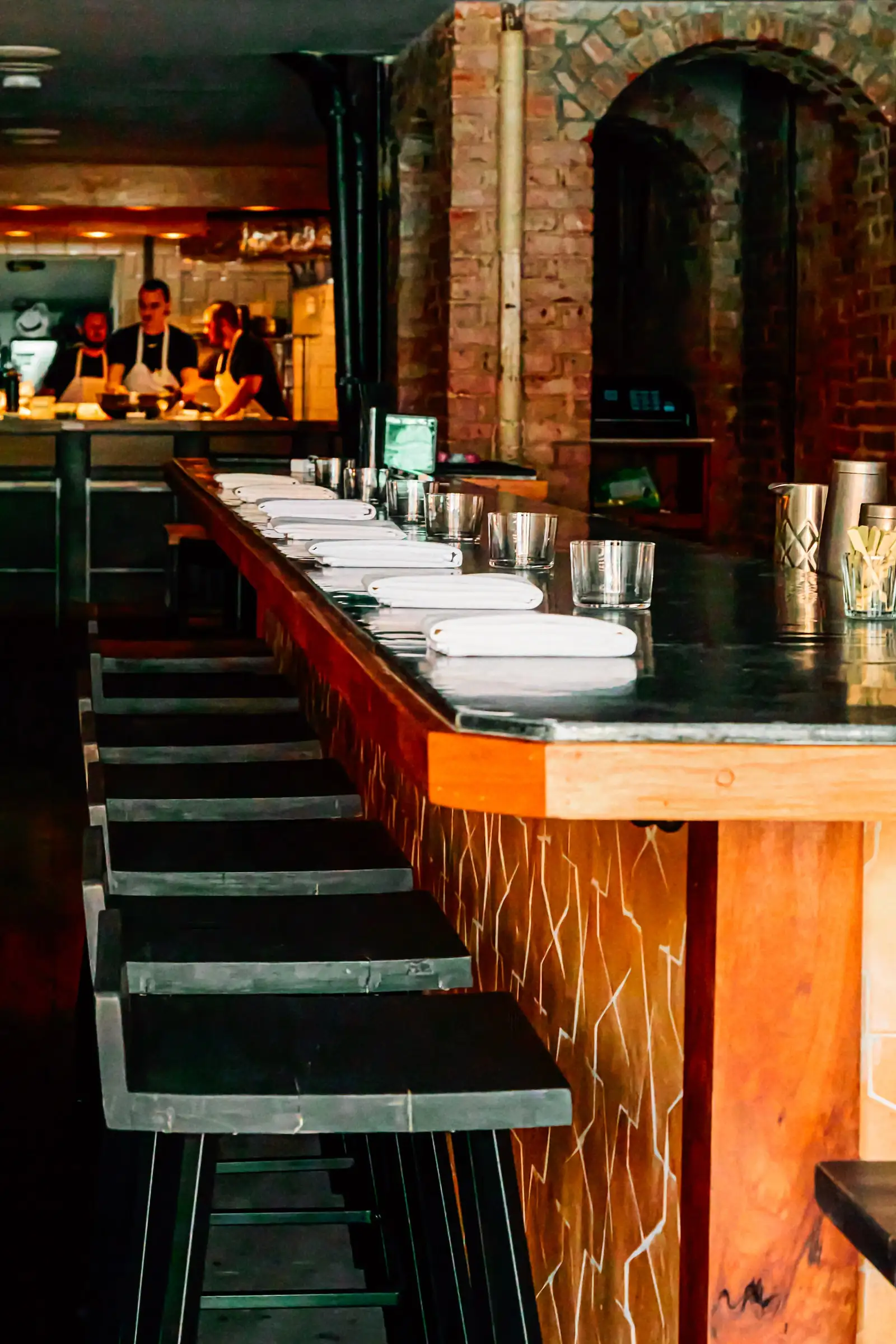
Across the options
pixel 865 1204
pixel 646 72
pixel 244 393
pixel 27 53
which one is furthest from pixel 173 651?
pixel 244 393

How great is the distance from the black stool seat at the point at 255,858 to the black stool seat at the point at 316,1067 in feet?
1.46

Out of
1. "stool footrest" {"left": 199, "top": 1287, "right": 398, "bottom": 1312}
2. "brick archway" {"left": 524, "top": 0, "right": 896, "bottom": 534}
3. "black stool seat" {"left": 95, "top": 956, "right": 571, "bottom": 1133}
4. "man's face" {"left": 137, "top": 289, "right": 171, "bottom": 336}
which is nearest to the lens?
"black stool seat" {"left": 95, "top": 956, "right": 571, "bottom": 1133}

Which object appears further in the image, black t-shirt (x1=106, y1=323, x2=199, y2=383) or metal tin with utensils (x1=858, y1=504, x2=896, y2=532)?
black t-shirt (x1=106, y1=323, x2=199, y2=383)

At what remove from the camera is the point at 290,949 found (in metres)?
1.72

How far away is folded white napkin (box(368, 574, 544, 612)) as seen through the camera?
1.65m

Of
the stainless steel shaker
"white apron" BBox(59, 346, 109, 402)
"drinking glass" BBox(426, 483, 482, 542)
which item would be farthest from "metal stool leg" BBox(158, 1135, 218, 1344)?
"white apron" BBox(59, 346, 109, 402)

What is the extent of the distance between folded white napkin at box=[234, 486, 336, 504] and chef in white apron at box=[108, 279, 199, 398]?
26.5 feet

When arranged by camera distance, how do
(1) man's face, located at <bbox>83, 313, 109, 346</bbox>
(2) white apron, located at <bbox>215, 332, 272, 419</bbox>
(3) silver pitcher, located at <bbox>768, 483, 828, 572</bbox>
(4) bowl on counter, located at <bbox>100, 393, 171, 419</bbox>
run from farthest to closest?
(1) man's face, located at <bbox>83, 313, 109, 346</bbox>, (2) white apron, located at <bbox>215, 332, 272, 419</bbox>, (4) bowl on counter, located at <bbox>100, 393, 171, 419</bbox>, (3) silver pitcher, located at <bbox>768, 483, 828, 572</bbox>

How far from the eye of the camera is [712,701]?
1163mm

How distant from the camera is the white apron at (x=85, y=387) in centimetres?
1201

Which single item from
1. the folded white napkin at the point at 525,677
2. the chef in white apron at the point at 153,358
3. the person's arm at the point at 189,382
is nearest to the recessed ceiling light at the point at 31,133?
the chef in white apron at the point at 153,358

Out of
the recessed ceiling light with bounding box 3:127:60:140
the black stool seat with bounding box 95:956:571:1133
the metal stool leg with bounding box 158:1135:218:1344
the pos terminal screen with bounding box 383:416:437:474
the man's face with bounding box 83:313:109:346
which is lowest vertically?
the metal stool leg with bounding box 158:1135:218:1344

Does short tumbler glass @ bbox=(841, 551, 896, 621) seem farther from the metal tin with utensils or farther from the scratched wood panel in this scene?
the scratched wood panel

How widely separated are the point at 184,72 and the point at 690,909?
7402 mm
